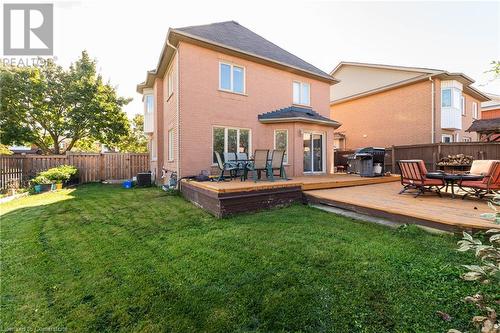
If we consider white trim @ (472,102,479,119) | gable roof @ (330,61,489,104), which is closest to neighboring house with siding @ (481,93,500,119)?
white trim @ (472,102,479,119)

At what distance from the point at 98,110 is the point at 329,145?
1856 centimetres

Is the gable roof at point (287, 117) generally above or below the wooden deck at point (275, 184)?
above

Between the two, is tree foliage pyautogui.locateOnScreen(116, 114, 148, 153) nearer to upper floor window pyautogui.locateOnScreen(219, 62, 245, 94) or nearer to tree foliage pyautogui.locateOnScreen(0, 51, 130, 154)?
tree foliage pyautogui.locateOnScreen(0, 51, 130, 154)

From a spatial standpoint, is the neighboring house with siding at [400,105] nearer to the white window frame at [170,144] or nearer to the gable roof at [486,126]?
the gable roof at [486,126]

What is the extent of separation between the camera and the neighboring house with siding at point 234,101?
9586 millimetres

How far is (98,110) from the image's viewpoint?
19719mm

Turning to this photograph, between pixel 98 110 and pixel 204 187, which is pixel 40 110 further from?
pixel 204 187

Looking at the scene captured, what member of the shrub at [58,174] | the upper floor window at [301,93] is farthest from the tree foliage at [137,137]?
the upper floor window at [301,93]

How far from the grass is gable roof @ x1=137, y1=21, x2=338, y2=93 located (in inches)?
Result: 301

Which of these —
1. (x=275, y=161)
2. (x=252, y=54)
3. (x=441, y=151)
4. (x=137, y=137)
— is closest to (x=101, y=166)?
(x=252, y=54)

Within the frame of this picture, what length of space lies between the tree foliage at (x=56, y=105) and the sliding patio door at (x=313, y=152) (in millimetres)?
17227

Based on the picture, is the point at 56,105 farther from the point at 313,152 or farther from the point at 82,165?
the point at 313,152

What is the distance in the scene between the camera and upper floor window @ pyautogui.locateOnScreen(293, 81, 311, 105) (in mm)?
13109

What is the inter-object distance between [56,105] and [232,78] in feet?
55.7
